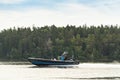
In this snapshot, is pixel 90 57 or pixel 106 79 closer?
pixel 106 79

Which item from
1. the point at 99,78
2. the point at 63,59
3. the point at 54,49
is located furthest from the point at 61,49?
the point at 99,78

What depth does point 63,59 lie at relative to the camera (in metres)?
112

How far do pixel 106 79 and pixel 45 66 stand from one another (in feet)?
130

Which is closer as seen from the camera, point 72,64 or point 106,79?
point 106,79

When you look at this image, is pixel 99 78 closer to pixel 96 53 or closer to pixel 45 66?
pixel 45 66

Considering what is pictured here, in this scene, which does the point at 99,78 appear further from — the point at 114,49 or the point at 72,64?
the point at 114,49

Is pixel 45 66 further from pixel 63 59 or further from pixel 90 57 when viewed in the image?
pixel 90 57

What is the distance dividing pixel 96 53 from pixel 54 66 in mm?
86515

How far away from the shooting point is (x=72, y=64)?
111 meters

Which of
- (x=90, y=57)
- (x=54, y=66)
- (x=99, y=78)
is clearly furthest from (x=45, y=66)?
(x=90, y=57)

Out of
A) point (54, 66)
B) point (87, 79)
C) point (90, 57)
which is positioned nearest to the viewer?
point (87, 79)

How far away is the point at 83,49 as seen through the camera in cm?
19925

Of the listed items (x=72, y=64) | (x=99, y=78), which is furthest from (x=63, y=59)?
(x=99, y=78)

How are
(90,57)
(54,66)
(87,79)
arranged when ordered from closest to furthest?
(87,79)
(54,66)
(90,57)
